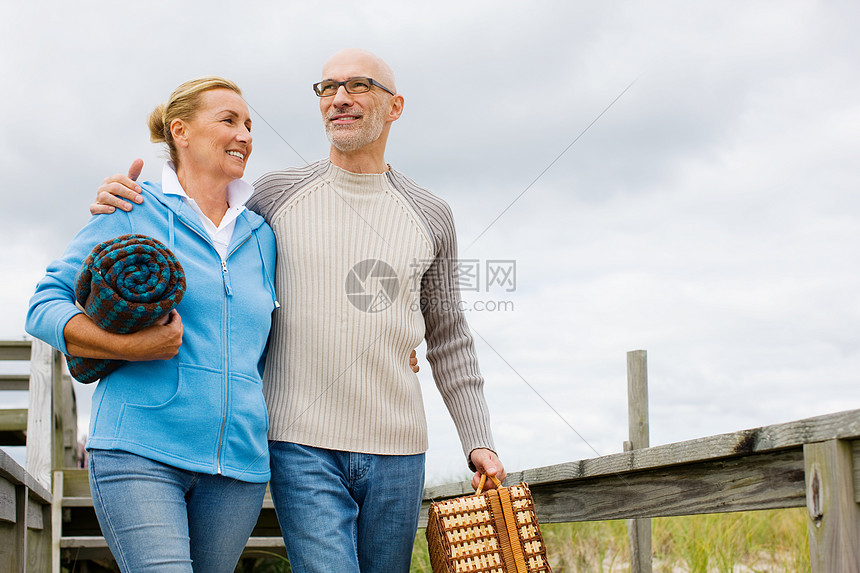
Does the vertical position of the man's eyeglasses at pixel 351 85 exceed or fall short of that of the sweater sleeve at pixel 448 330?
it exceeds it

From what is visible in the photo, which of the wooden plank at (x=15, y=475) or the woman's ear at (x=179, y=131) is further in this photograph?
the wooden plank at (x=15, y=475)

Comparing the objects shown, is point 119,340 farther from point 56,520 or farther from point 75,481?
point 75,481

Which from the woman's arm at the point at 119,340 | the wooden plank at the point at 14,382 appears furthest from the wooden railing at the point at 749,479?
the wooden plank at the point at 14,382

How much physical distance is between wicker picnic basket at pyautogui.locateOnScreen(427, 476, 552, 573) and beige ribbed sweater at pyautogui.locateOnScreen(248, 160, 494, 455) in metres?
0.19

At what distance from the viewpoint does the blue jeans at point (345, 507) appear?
1.86 metres

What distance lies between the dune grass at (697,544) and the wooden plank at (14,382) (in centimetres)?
296

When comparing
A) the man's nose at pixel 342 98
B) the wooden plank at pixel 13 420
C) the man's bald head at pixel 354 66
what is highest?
the man's bald head at pixel 354 66

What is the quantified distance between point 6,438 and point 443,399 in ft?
17.0

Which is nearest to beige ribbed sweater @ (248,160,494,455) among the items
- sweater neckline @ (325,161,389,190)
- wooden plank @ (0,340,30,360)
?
sweater neckline @ (325,161,389,190)

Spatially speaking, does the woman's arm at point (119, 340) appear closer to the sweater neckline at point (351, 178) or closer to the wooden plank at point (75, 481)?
the sweater neckline at point (351, 178)

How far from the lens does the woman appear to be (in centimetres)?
159

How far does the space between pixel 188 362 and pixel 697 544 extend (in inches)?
171

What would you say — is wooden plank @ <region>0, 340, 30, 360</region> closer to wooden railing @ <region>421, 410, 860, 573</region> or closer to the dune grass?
the dune grass

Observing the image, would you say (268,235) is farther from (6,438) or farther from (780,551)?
(6,438)
